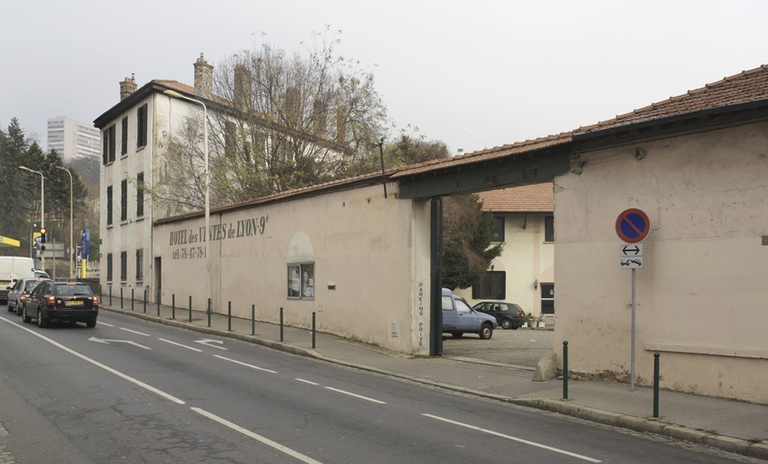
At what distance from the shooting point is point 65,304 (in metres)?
21.0

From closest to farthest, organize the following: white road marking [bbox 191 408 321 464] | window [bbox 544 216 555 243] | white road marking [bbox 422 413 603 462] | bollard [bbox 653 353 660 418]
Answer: white road marking [bbox 191 408 321 464], white road marking [bbox 422 413 603 462], bollard [bbox 653 353 660 418], window [bbox 544 216 555 243]

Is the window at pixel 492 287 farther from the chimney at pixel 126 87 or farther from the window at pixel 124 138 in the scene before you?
the chimney at pixel 126 87

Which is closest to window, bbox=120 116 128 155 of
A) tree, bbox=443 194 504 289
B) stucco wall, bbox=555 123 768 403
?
tree, bbox=443 194 504 289

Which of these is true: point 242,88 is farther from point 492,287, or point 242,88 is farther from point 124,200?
point 492,287

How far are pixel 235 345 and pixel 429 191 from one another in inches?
273

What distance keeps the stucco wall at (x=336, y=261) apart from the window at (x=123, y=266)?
11.9 m

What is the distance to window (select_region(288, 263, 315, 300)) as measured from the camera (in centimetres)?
2075

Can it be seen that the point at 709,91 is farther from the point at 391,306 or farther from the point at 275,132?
the point at 275,132

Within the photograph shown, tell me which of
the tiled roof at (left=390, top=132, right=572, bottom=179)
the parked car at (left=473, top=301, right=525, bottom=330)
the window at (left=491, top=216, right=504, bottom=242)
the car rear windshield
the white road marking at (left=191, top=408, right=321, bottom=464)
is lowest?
the parked car at (left=473, top=301, right=525, bottom=330)

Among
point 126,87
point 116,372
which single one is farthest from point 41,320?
point 126,87

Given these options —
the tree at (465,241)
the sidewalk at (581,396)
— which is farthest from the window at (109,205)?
the sidewalk at (581,396)

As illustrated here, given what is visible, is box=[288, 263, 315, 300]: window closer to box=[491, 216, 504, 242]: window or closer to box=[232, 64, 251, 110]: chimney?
box=[232, 64, 251, 110]: chimney

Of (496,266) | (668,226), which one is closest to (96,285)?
(496,266)

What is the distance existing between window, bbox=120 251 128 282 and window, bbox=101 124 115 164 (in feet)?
20.5
